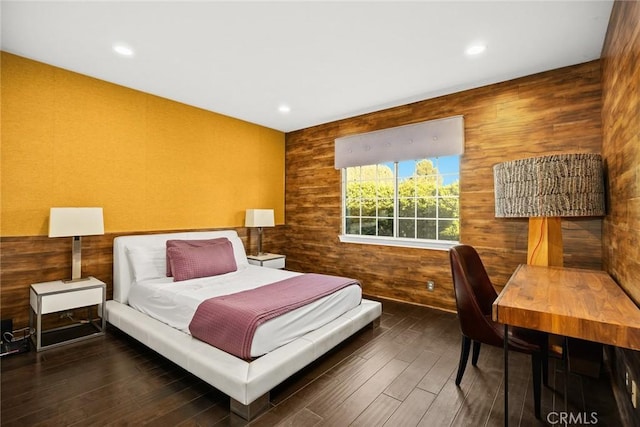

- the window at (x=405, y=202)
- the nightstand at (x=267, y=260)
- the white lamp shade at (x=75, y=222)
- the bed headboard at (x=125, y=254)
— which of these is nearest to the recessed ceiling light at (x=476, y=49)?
the window at (x=405, y=202)

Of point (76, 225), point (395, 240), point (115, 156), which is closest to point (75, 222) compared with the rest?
point (76, 225)

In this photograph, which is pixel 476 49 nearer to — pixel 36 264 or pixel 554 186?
pixel 554 186

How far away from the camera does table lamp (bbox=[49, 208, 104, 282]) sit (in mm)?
2830

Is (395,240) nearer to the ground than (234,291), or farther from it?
farther from it

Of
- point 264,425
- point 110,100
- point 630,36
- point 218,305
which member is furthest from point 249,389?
point 110,100

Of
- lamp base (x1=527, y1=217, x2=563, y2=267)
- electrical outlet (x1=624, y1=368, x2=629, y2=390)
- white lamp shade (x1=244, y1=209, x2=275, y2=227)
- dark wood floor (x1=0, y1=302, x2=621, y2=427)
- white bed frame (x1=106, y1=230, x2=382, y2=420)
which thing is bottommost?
dark wood floor (x1=0, y1=302, x2=621, y2=427)

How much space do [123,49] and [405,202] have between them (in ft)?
12.1

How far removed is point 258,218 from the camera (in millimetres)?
4742

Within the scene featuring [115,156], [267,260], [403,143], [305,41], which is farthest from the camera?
[267,260]

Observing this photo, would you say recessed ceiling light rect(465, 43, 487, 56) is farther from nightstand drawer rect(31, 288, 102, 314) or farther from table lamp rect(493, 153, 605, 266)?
nightstand drawer rect(31, 288, 102, 314)

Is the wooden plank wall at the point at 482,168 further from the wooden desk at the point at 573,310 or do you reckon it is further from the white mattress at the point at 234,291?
the wooden desk at the point at 573,310

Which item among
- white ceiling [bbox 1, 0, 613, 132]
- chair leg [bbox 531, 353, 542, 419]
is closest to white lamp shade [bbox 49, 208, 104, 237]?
white ceiling [bbox 1, 0, 613, 132]

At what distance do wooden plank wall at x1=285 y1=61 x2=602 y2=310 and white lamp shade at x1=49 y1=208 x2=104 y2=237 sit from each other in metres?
3.08

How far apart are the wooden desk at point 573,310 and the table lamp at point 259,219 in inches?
140
